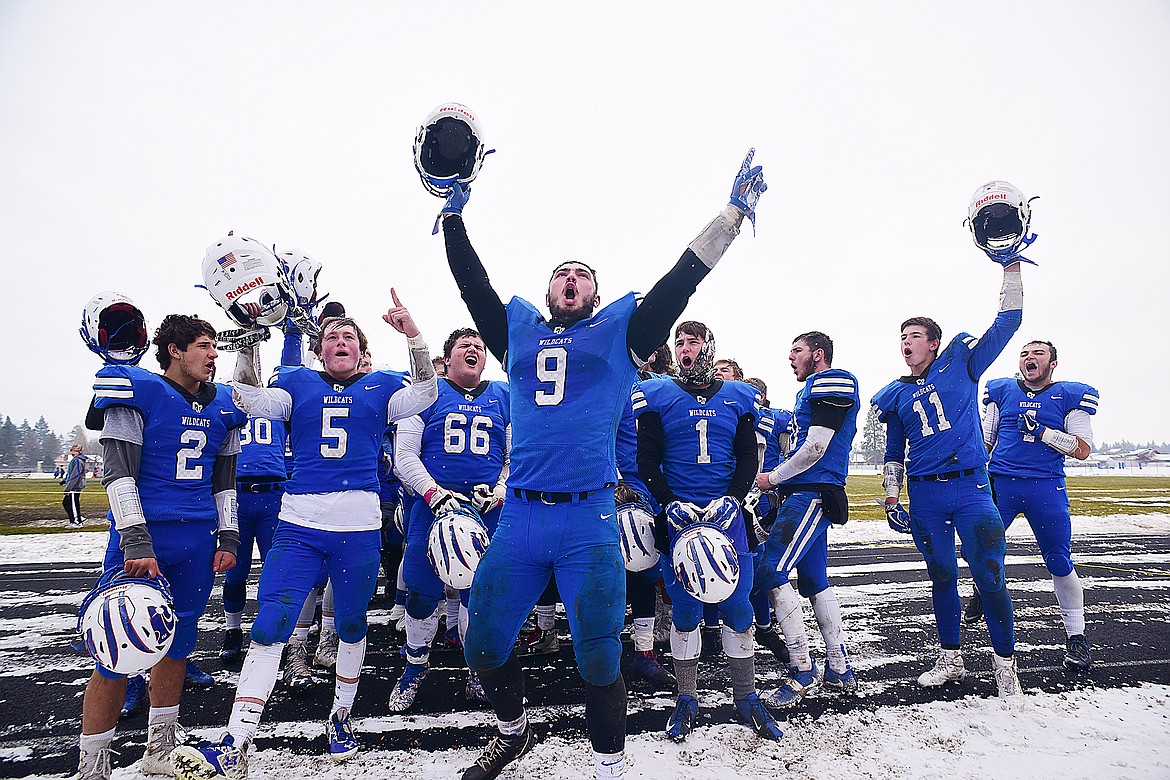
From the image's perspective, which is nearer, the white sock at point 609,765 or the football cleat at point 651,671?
the white sock at point 609,765

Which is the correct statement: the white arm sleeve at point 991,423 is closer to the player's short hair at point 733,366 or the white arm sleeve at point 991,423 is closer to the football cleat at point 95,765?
the player's short hair at point 733,366

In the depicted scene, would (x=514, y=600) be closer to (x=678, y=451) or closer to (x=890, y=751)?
(x=678, y=451)

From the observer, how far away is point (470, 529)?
4.18 metres

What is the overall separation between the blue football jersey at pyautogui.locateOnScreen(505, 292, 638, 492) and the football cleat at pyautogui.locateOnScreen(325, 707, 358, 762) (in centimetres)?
196

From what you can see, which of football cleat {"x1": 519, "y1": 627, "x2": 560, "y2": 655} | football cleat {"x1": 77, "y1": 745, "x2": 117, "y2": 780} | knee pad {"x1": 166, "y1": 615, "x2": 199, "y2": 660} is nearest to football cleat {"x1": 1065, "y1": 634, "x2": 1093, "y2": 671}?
football cleat {"x1": 519, "y1": 627, "x2": 560, "y2": 655}

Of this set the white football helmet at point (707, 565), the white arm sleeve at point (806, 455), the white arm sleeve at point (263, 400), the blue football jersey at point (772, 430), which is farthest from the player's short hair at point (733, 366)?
the white arm sleeve at point (263, 400)

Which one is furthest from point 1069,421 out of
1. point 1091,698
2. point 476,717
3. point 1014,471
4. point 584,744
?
point 476,717

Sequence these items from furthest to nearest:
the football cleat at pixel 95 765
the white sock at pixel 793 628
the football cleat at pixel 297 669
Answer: the white sock at pixel 793 628
the football cleat at pixel 297 669
the football cleat at pixel 95 765

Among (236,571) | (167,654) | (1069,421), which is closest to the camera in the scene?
(167,654)

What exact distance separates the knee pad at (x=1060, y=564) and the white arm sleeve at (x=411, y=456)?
18.7ft

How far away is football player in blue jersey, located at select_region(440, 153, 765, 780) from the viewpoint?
298cm

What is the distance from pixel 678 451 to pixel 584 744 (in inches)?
81.1

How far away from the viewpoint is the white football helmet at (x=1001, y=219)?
4715mm

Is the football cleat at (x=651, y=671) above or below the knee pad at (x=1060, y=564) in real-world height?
below
